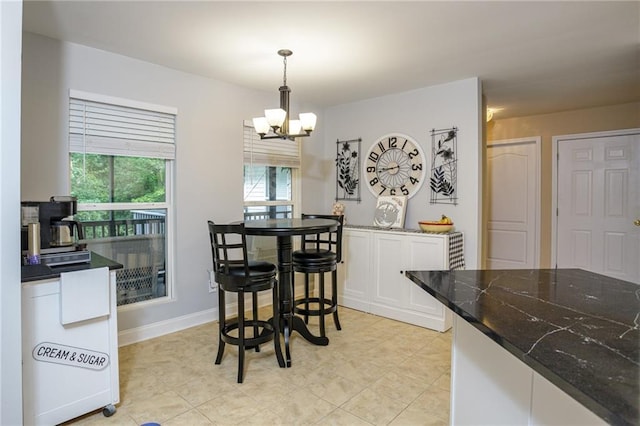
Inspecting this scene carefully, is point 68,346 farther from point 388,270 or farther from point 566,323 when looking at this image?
point 388,270

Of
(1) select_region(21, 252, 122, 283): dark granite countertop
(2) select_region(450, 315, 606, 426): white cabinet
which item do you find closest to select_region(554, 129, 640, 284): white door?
(2) select_region(450, 315, 606, 426): white cabinet

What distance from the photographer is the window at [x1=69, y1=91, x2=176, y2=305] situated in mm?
2783

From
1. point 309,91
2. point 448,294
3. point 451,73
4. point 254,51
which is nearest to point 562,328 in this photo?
point 448,294

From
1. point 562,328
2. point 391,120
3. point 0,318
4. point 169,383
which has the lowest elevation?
point 169,383

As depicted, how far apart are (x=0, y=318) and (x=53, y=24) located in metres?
1.87

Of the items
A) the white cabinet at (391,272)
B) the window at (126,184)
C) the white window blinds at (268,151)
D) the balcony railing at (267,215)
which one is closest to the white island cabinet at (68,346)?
the window at (126,184)

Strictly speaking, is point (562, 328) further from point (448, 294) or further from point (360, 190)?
point (360, 190)

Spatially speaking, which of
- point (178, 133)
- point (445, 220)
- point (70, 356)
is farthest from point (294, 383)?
point (178, 133)

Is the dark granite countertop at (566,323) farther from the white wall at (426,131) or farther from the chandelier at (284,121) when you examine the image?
the white wall at (426,131)

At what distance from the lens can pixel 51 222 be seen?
2.12 meters

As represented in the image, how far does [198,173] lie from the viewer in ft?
11.2

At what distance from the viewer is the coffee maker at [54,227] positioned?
6.64 ft

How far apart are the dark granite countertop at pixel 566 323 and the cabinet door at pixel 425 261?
1513mm

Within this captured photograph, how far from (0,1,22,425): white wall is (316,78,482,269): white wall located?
127 inches
